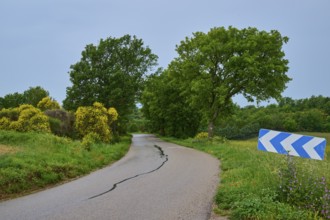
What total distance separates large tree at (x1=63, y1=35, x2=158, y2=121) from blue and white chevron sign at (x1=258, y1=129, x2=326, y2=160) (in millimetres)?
29998

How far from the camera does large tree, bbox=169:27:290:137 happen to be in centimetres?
3247

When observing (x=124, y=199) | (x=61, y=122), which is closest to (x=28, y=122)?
(x=61, y=122)

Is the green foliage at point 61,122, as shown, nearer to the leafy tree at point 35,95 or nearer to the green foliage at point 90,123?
the green foliage at point 90,123

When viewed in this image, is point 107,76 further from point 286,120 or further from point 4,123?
point 286,120

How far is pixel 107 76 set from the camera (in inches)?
1503

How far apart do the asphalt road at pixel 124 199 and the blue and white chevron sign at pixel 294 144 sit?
2125mm

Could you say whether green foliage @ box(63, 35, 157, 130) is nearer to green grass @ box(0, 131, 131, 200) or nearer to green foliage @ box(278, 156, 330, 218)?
green grass @ box(0, 131, 131, 200)

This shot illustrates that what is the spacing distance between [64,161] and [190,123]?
41760mm

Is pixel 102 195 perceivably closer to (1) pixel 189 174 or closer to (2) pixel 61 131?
(1) pixel 189 174

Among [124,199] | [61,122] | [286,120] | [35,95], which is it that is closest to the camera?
[124,199]

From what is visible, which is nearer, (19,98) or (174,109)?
(174,109)

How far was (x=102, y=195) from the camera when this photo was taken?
9688mm

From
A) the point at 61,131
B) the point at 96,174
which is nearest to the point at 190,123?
the point at 61,131

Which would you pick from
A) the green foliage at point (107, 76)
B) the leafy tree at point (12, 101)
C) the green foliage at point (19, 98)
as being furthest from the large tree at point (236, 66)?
the leafy tree at point (12, 101)
